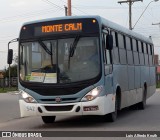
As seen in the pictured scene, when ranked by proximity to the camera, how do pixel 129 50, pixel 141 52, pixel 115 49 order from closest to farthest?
pixel 115 49, pixel 129 50, pixel 141 52

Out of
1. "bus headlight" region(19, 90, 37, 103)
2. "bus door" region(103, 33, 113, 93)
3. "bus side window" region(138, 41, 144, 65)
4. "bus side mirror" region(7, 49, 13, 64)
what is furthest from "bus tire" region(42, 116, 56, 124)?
"bus side window" region(138, 41, 144, 65)

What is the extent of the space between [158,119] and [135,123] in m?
1.47

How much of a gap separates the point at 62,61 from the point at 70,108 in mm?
1364

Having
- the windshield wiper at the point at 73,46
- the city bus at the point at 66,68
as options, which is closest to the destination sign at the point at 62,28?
the city bus at the point at 66,68

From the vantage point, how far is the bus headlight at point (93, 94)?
1352 centimetres

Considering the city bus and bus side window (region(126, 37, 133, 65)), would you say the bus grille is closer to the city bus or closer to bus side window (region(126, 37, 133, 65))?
the city bus

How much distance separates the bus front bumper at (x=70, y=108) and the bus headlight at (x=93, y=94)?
0.33ft

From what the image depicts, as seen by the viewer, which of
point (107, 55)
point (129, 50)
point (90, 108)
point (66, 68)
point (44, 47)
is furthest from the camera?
point (129, 50)

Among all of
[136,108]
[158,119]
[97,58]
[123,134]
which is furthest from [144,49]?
[123,134]

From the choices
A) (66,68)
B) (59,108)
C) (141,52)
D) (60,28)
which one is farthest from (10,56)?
(141,52)

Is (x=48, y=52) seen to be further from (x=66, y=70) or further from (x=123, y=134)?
(x=123, y=134)

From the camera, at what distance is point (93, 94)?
13594 millimetres

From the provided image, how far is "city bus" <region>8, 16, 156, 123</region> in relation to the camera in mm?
13578

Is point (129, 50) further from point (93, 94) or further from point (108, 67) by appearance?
point (93, 94)
